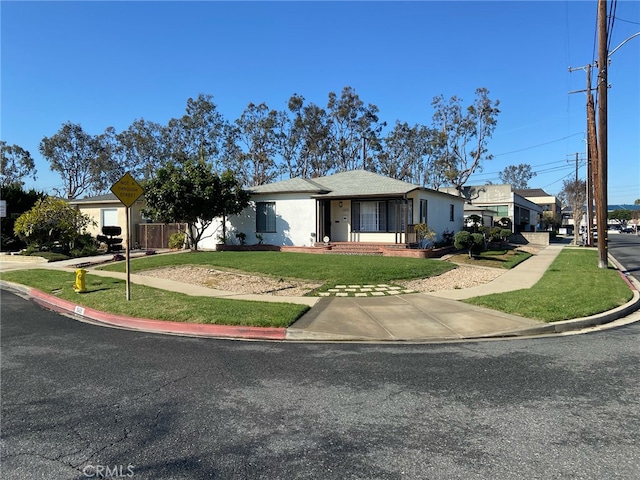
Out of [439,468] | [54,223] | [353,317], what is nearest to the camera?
[439,468]

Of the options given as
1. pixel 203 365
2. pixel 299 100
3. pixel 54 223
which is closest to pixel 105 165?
pixel 299 100

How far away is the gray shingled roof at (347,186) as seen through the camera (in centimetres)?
2128

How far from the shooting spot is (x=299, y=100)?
48594 millimetres

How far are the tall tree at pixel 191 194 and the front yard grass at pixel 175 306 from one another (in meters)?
8.66

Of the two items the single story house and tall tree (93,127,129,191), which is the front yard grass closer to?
the single story house

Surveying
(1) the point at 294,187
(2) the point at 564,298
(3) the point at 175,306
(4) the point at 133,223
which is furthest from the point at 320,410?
(4) the point at 133,223

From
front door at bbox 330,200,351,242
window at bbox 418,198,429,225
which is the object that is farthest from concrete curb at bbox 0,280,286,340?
window at bbox 418,198,429,225

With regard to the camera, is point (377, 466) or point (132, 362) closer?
point (377, 466)

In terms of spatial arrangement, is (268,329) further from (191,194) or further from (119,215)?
(119,215)

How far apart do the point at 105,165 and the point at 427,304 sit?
53737 mm

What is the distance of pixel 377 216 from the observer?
2220 centimetres

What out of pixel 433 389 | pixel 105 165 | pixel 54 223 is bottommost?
pixel 433 389

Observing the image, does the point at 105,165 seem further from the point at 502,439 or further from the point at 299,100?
the point at 502,439

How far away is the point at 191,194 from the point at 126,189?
38.2ft
